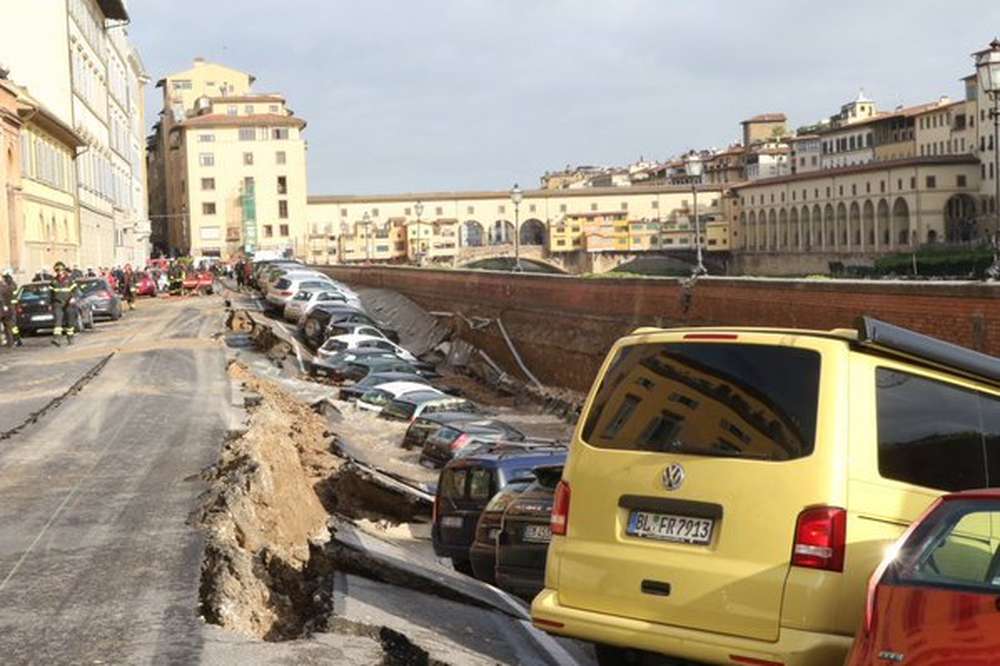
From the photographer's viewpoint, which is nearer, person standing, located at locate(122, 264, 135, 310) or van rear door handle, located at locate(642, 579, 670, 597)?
van rear door handle, located at locate(642, 579, 670, 597)

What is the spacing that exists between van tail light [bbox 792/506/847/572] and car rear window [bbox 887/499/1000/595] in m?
0.77

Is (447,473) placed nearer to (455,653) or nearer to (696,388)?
(455,653)

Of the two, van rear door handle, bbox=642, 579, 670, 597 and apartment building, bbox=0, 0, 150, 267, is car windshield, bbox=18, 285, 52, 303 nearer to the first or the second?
apartment building, bbox=0, 0, 150, 267

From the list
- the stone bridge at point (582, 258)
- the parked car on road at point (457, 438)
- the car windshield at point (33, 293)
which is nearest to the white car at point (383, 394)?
the parked car on road at point (457, 438)

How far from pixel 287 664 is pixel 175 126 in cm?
14546

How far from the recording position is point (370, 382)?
1238 inches

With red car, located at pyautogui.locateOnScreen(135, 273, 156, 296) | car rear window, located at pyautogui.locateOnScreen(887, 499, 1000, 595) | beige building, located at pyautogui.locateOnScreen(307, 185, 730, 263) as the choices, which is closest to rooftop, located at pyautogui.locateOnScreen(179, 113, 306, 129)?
beige building, located at pyautogui.locateOnScreen(307, 185, 730, 263)

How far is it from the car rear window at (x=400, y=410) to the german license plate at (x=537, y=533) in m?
18.5

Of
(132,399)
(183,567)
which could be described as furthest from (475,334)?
(183,567)

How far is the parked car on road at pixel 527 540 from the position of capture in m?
9.72

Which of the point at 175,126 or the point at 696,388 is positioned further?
the point at 175,126

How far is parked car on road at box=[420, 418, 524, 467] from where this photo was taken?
21656 mm

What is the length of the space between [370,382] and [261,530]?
69.5 ft

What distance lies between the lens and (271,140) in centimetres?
13912
